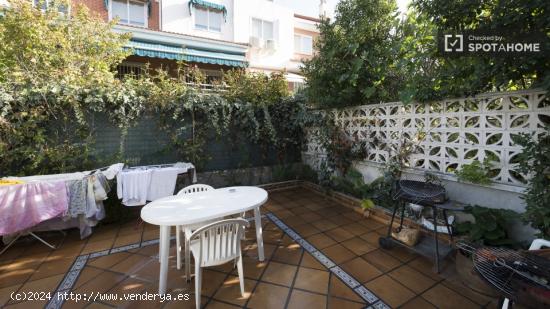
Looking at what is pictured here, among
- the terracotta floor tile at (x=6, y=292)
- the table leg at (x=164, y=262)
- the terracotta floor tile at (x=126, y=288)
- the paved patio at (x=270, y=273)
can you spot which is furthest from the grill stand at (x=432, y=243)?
the terracotta floor tile at (x=6, y=292)

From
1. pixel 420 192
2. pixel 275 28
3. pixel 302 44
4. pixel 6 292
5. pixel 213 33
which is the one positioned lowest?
pixel 6 292

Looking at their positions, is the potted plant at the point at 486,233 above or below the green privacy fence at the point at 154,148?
below

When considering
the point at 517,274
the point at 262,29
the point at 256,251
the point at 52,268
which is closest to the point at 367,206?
the point at 256,251

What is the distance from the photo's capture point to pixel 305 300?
2168mm

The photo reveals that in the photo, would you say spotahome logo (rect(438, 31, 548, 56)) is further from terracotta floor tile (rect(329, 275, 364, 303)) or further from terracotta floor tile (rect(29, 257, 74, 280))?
terracotta floor tile (rect(29, 257, 74, 280))

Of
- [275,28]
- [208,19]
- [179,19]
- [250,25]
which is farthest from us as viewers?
[275,28]

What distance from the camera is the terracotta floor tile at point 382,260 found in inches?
106

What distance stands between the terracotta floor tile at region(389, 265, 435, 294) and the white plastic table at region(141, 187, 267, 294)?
154 centimetres

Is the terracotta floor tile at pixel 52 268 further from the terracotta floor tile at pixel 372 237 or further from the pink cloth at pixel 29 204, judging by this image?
the terracotta floor tile at pixel 372 237

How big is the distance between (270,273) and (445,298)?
1.73m

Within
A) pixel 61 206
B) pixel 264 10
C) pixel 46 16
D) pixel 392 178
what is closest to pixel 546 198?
pixel 392 178

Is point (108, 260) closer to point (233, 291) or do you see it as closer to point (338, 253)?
point (233, 291)

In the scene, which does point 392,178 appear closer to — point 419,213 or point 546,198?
point 419,213

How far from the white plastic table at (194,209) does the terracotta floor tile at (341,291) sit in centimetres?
89
